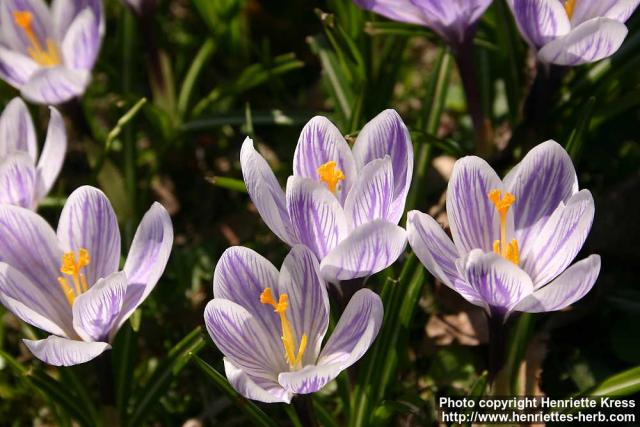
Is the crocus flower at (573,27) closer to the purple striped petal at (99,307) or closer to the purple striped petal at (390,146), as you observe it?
the purple striped petal at (390,146)

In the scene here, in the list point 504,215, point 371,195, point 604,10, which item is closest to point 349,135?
point 371,195

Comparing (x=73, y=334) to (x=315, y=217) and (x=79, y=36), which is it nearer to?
(x=315, y=217)

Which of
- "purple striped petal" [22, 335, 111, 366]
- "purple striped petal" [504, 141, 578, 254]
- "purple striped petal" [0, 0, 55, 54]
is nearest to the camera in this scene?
"purple striped petal" [22, 335, 111, 366]

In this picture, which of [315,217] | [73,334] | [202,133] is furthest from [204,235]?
[315,217]

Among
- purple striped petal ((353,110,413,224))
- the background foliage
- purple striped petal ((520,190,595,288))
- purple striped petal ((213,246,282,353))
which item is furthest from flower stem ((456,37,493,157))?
purple striped petal ((213,246,282,353))

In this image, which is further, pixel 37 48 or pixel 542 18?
pixel 37 48

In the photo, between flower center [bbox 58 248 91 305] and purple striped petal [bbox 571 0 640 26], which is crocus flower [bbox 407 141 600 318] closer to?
purple striped petal [bbox 571 0 640 26]

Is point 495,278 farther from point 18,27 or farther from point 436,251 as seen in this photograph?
point 18,27
